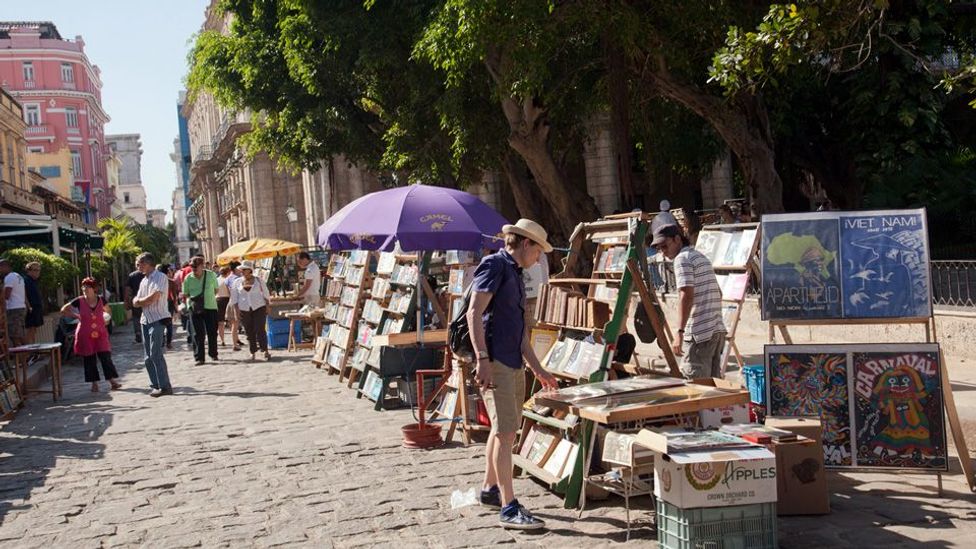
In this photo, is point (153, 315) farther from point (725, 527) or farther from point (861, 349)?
point (725, 527)

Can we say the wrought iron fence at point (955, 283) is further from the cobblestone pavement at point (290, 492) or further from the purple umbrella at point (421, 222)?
the purple umbrella at point (421, 222)

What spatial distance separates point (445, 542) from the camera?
609 cm

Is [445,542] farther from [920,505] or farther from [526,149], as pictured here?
[526,149]

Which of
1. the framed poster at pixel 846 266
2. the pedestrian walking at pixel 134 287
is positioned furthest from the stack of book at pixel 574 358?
the pedestrian walking at pixel 134 287

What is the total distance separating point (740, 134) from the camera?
17125 millimetres

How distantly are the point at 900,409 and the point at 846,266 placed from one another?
1.11m

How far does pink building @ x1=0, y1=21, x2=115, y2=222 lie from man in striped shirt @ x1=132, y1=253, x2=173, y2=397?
6947 cm

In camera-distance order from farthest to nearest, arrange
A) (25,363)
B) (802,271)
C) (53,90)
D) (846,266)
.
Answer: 1. (53,90)
2. (25,363)
3. (802,271)
4. (846,266)

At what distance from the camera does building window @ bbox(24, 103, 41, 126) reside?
8338 centimetres

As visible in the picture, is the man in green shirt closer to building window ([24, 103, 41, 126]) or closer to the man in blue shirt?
the man in blue shirt

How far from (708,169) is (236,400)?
19.0 metres

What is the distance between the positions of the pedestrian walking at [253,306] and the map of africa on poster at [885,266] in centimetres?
1257

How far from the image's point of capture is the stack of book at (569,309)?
7.48m

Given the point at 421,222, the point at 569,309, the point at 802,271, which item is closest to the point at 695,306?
the point at 802,271
